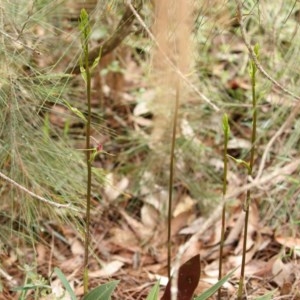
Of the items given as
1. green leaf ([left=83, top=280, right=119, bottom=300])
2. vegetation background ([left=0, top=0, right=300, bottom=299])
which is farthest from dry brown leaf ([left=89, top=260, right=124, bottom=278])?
green leaf ([left=83, top=280, right=119, bottom=300])

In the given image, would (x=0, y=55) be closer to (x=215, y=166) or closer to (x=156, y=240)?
(x=156, y=240)

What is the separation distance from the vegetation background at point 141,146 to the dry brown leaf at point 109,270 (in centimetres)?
1

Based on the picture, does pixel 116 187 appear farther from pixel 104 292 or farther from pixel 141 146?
pixel 104 292

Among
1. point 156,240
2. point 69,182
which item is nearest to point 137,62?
point 156,240

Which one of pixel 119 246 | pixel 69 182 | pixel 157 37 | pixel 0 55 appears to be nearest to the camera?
pixel 157 37

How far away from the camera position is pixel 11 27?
6.84 feet

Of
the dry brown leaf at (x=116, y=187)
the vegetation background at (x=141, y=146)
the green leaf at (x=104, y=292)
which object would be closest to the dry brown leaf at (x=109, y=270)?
the vegetation background at (x=141, y=146)

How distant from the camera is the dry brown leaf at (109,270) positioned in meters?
2.53

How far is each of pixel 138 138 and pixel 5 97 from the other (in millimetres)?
1199

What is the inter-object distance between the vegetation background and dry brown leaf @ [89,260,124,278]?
0.01m

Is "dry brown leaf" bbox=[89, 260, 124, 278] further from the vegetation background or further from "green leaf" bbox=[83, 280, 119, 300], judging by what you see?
"green leaf" bbox=[83, 280, 119, 300]

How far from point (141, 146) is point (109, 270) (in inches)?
26.5

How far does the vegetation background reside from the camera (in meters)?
2.02

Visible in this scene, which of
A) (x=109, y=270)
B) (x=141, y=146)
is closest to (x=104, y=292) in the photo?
(x=109, y=270)
